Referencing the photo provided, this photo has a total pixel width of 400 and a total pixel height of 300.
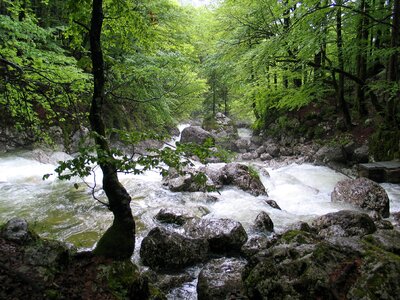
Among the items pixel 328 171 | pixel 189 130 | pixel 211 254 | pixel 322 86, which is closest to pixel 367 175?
pixel 328 171

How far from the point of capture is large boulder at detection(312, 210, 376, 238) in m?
5.58

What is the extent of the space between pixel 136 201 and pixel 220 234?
12.3 ft

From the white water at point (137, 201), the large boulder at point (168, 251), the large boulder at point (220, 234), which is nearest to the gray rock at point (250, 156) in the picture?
the white water at point (137, 201)

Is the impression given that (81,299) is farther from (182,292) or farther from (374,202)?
(374,202)

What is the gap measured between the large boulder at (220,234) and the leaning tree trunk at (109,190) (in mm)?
1740

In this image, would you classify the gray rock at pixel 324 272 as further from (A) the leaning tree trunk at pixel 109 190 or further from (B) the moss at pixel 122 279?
(A) the leaning tree trunk at pixel 109 190

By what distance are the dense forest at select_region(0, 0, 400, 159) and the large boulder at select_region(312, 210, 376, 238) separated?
14.1 ft

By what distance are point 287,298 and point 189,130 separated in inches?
671

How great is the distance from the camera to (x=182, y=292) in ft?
14.1

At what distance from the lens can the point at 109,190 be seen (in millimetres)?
4031

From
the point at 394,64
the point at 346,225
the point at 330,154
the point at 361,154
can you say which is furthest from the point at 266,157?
the point at 346,225

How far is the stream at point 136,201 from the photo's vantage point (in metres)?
6.59

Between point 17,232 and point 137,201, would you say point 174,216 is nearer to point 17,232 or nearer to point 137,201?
point 137,201

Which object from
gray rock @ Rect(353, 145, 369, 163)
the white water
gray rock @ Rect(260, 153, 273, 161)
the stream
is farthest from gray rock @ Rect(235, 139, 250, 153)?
gray rock @ Rect(353, 145, 369, 163)
